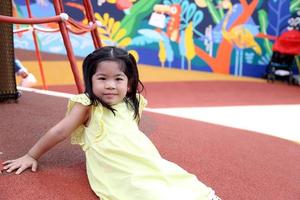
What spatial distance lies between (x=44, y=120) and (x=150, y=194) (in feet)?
4.13

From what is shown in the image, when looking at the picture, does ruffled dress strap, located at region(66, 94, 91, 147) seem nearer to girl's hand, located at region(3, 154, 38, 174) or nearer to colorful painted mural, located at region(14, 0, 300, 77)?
girl's hand, located at region(3, 154, 38, 174)

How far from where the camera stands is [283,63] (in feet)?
18.1

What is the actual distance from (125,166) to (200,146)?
880 millimetres

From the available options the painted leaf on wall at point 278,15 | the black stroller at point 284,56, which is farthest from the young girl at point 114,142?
the painted leaf on wall at point 278,15

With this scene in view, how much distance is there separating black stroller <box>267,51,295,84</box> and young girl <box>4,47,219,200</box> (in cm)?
413

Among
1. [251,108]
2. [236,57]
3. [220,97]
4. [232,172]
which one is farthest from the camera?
[236,57]

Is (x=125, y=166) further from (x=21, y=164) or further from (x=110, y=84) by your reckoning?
(x=21, y=164)

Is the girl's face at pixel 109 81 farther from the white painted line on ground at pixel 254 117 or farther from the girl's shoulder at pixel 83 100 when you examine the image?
the white painted line on ground at pixel 254 117

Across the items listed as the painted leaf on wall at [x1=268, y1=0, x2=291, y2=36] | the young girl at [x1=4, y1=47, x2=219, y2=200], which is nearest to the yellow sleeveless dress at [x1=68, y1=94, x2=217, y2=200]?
the young girl at [x1=4, y1=47, x2=219, y2=200]

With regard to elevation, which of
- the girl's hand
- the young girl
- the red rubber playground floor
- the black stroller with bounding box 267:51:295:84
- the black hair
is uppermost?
the black hair

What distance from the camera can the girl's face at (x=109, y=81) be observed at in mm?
1562

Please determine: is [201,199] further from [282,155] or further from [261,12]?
[261,12]

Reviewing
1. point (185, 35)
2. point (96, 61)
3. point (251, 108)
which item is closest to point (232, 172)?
point (96, 61)

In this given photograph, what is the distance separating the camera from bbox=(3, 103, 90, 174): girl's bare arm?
1613 mm
